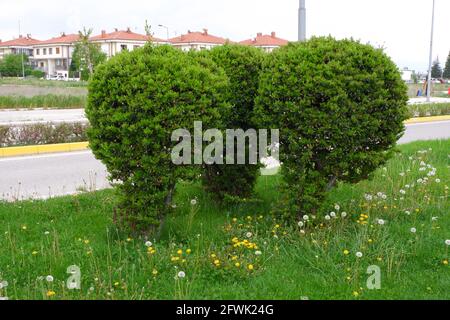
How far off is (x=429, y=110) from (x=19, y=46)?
103148 millimetres

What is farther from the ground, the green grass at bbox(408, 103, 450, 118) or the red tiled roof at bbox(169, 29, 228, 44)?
the red tiled roof at bbox(169, 29, 228, 44)

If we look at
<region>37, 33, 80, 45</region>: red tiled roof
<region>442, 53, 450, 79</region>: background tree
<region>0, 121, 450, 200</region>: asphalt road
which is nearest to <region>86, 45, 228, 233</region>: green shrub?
<region>0, 121, 450, 200</region>: asphalt road

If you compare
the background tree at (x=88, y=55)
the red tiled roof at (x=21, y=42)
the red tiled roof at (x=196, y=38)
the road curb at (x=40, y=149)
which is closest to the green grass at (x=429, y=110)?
the background tree at (x=88, y=55)

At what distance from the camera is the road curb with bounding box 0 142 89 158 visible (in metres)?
11.1

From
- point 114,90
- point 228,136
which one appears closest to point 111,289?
point 114,90

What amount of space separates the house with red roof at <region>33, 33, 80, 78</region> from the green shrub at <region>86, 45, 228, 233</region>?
310ft

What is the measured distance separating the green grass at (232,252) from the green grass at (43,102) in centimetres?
1923

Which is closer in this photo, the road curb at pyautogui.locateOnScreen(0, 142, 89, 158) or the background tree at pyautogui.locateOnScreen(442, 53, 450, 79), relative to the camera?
the road curb at pyautogui.locateOnScreen(0, 142, 89, 158)

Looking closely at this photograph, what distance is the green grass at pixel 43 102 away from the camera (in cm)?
2362

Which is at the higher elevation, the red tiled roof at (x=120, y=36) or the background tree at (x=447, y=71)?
the red tiled roof at (x=120, y=36)

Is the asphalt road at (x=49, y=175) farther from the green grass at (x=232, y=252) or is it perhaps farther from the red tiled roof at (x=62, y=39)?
the red tiled roof at (x=62, y=39)

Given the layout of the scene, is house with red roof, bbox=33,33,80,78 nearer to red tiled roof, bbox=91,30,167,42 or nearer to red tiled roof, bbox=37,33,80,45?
red tiled roof, bbox=37,33,80,45

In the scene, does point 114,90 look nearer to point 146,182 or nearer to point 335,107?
point 146,182

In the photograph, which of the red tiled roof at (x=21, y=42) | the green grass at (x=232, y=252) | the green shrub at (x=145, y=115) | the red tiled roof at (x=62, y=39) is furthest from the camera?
the red tiled roof at (x=21, y=42)
